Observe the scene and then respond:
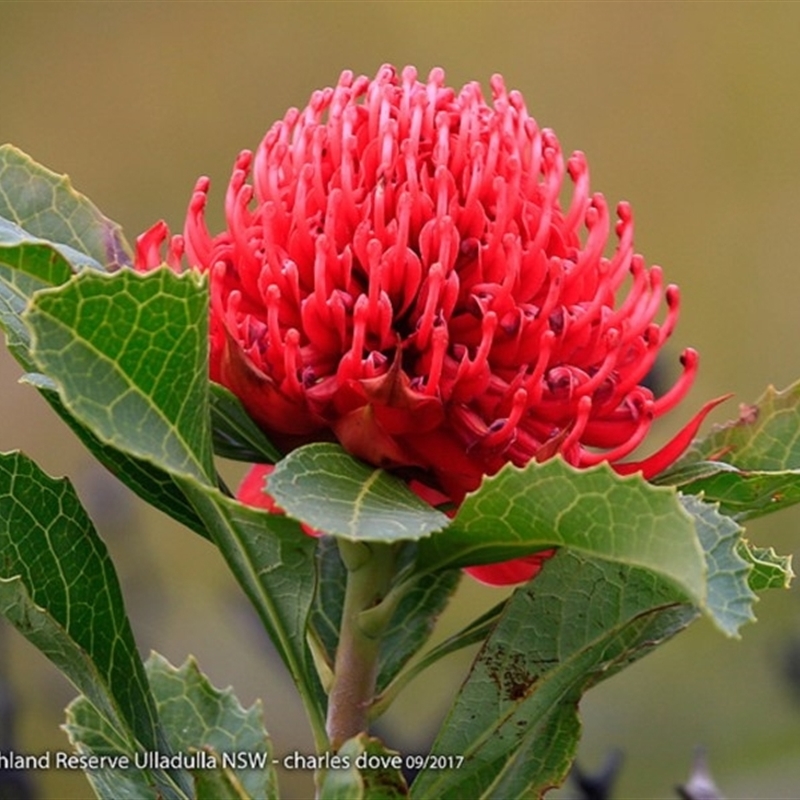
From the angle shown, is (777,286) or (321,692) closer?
(321,692)

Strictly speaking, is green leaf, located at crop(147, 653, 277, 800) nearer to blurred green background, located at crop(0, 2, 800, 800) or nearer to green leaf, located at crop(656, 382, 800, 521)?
green leaf, located at crop(656, 382, 800, 521)

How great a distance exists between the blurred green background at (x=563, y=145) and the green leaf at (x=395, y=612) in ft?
5.70

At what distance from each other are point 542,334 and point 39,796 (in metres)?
1.16

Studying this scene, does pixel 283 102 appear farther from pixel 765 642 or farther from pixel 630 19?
pixel 765 642

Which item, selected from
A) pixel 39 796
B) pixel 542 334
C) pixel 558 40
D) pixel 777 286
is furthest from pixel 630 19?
pixel 542 334

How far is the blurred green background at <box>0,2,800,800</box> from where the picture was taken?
2.82 m

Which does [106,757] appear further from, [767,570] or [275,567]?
[767,570]

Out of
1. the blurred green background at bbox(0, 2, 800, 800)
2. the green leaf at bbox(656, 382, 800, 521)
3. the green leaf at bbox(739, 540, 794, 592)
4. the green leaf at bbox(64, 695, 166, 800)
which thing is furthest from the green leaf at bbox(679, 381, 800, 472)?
the blurred green background at bbox(0, 2, 800, 800)

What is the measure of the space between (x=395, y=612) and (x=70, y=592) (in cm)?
26

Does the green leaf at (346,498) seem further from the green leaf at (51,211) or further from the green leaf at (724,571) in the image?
the green leaf at (51,211)

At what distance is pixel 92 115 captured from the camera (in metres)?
3.27

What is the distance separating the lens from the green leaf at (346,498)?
716 millimetres

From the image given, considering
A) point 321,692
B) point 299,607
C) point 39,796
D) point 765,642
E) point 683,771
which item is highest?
point 299,607

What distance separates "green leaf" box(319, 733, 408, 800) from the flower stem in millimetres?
86
